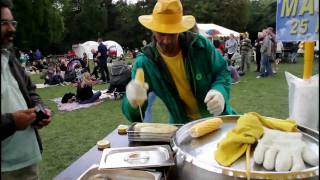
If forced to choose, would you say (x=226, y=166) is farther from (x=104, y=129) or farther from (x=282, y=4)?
(x=104, y=129)

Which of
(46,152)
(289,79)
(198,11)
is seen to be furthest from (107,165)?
(198,11)

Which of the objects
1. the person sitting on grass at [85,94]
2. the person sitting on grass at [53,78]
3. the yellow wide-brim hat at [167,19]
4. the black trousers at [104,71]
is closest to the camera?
the yellow wide-brim hat at [167,19]

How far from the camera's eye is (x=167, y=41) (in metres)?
2.06

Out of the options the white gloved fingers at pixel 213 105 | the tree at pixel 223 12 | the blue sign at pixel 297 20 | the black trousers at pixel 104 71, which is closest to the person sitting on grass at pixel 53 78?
the black trousers at pixel 104 71

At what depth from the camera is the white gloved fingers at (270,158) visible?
3.62 ft

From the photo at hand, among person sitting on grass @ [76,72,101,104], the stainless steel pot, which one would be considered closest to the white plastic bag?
the stainless steel pot

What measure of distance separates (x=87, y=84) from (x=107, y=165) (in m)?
7.28

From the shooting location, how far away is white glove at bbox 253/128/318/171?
3.58ft

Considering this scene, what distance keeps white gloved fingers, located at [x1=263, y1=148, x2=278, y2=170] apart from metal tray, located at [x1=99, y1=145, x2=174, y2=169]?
368 mm

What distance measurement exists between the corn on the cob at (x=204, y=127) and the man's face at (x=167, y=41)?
2.30ft

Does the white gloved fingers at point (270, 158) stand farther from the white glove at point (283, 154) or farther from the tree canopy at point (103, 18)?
the tree canopy at point (103, 18)

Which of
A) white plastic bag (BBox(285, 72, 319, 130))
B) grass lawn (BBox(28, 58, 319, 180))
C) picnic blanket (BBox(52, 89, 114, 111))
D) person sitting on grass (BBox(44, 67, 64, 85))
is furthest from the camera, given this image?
person sitting on grass (BBox(44, 67, 64, 85))

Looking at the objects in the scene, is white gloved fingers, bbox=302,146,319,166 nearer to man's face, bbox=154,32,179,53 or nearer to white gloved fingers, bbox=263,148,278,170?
white gloved fingers, bbox=263,148,278,170

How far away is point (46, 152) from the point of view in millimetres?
4613
